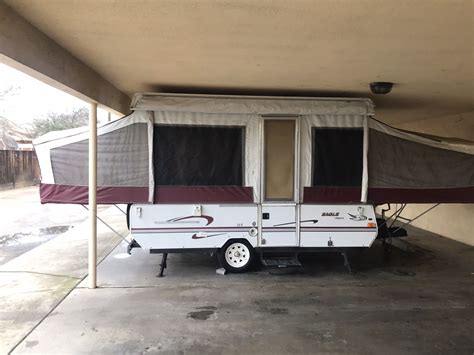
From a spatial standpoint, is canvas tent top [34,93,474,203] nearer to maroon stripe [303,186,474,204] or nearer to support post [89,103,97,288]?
maroon stripe [303,186,474,204]

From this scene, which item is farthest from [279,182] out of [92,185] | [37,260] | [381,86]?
[37,260]

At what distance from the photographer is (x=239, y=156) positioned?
5941mm

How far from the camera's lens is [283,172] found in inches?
236

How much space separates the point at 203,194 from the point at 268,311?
1.95m

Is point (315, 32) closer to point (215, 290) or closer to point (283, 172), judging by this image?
point (283, 172)

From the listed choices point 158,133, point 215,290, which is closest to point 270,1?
point 158,133

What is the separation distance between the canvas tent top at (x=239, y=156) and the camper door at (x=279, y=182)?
0.09 metres

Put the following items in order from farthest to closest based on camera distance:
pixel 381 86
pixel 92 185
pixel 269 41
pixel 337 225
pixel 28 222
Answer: pixel 28 222 → pixel 337 225 → pixel 92 185 → pixel 381 86 → pixel 269 41

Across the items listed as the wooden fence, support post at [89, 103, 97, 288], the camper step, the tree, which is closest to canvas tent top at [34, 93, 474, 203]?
support post at [89, 103, 97, 288]

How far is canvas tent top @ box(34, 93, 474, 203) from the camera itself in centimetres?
571

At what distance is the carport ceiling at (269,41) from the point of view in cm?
283

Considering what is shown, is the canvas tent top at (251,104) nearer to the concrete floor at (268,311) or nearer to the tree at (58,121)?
the concrete floor at (268,311)

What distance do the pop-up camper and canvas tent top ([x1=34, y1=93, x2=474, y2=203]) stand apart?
0.6 inches

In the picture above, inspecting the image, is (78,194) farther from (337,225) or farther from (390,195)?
(390,195)
